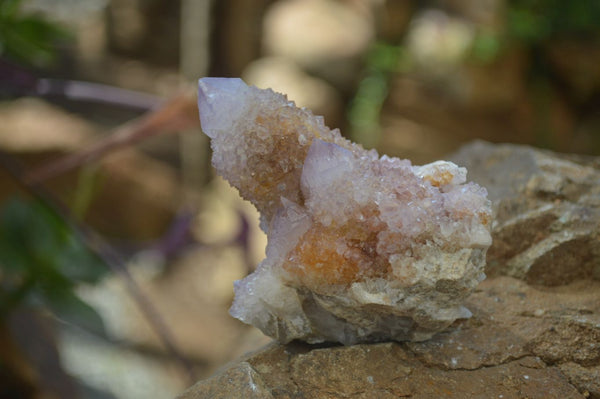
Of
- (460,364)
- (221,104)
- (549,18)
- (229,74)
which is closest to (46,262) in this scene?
(221,104)

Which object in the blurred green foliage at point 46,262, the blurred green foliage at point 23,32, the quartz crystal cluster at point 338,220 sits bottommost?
the quartz crystal cluster at point 338,220

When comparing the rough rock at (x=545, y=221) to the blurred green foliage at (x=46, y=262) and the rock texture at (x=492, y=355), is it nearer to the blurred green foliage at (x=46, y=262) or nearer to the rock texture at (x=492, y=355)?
the rock texture at (x=492, y=355)

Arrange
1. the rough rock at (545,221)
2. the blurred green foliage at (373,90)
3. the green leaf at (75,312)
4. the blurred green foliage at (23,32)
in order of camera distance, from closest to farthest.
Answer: the rough rock at (545,221) < the green leaf at (75,312) < the blurred green foliage at (23,32) < the blurred green foliage at (373,90)

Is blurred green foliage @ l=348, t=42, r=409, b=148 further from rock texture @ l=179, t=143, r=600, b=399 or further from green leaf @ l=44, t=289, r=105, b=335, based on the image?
rock texture @ l=179, t=143, r=600, b=399

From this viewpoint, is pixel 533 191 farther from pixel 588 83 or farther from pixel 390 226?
pixel 588 83

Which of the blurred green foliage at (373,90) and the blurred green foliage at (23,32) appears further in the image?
the blurred green foliage at (373,90)

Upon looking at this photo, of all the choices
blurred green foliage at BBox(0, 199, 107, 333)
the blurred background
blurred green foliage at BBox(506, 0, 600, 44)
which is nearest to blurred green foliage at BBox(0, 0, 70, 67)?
blurred green foliage at BBox(0, 199, 107, 333)

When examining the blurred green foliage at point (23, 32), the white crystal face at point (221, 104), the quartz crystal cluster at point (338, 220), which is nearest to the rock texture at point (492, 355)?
the quartz crystal cluster at point (338, 220)
